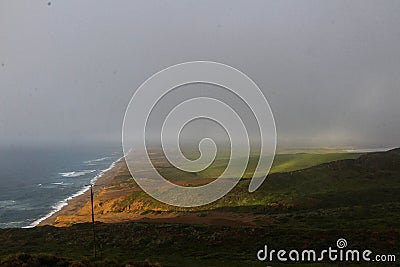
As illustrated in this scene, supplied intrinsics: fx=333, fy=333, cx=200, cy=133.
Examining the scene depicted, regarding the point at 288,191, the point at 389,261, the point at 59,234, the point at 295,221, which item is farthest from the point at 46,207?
the point at 389,261

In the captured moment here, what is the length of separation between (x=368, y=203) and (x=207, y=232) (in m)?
28.5

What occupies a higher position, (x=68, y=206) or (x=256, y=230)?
(x=256, y=230)

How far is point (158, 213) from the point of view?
55.8 metres
